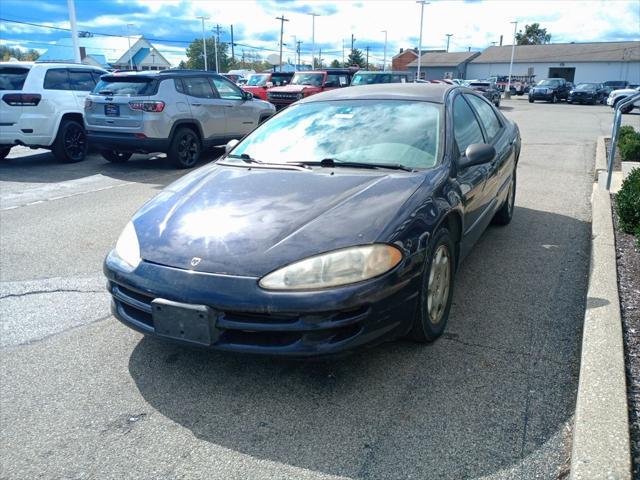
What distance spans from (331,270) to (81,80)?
1023 cm

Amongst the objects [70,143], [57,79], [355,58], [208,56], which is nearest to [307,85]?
[57,79]

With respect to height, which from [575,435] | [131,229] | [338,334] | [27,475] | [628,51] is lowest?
[27,475]

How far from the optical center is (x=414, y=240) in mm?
2908

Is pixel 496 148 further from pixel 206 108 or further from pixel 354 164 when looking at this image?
pixel 206 108

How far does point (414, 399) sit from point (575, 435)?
2.54 ft

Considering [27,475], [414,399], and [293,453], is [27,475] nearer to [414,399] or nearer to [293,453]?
[293,453]

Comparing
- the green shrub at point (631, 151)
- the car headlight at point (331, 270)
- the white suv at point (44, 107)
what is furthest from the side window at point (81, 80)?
the green shrub at point (631, 151)

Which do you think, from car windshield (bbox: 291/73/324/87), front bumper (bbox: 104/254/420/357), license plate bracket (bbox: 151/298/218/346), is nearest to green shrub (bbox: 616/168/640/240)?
front bumper (bbox: 104/254/420/357)

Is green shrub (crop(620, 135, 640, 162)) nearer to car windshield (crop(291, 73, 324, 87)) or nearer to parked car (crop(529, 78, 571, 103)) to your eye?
car windshield (crop(291, 73, 324, 87))

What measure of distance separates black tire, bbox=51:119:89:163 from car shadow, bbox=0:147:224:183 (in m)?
0.14

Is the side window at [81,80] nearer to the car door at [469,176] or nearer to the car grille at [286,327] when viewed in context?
the car door at [469,176]

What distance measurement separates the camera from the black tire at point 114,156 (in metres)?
10.5

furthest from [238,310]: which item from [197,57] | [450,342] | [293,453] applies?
[197,57]

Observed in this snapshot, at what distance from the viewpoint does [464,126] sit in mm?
4289
